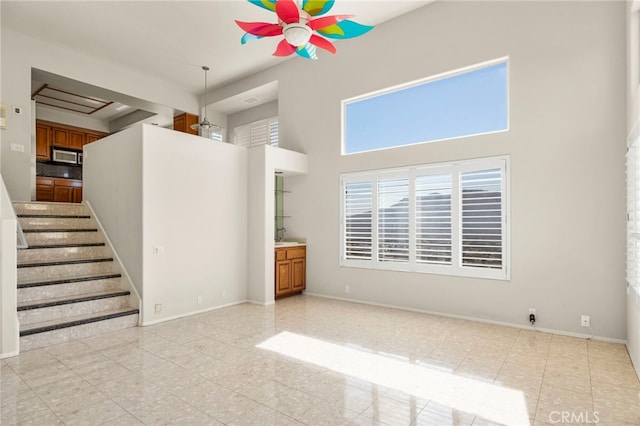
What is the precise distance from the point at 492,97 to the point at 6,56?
7.57 meters

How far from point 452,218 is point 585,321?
6.07 feet

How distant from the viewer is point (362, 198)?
18.8ft

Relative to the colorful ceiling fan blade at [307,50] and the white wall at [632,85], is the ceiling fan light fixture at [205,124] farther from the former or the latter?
the white wall at [632,85]

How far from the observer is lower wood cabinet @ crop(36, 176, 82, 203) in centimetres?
836

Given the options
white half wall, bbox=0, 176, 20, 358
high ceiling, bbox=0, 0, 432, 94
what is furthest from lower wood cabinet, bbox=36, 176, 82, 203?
white half wall, bbox=0, 176, 20, 358

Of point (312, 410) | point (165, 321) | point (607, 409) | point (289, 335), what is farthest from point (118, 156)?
point (607, 409)

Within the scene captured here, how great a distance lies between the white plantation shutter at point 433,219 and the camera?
15.9 feet

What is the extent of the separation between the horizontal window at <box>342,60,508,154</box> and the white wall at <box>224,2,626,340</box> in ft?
0.53

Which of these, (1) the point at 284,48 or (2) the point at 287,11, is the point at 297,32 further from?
(1) the point at 284,48

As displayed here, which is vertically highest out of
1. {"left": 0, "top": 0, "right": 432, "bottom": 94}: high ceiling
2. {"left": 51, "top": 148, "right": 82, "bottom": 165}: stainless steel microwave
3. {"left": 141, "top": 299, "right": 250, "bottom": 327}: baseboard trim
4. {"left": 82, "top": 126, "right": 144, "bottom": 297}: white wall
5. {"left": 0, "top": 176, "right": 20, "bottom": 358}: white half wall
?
{"left": 0, "top": 0, "right": 432, "bottom": 94}: high ceiling

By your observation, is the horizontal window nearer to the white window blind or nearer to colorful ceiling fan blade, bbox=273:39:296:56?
colorful ceiling fan blade, bbox=273:39:296:56

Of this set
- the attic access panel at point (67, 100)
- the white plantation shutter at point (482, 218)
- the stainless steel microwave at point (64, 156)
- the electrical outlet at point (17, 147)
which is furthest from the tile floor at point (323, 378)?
the stainless steel microwave at point (64, 156)

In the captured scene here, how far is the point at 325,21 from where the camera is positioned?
11.0 feet

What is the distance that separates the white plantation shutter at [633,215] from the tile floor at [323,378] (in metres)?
0.80
